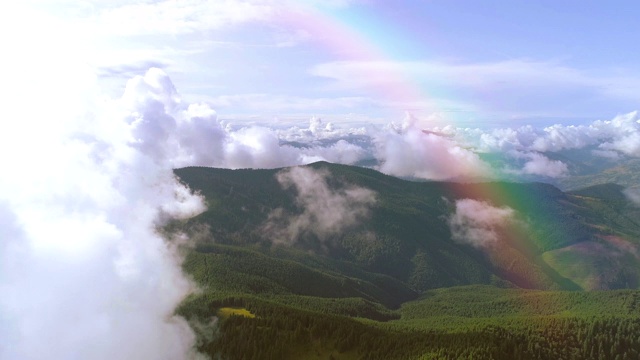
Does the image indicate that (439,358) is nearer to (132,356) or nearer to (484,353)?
(484,353)

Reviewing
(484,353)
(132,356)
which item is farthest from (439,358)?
(132,356)
